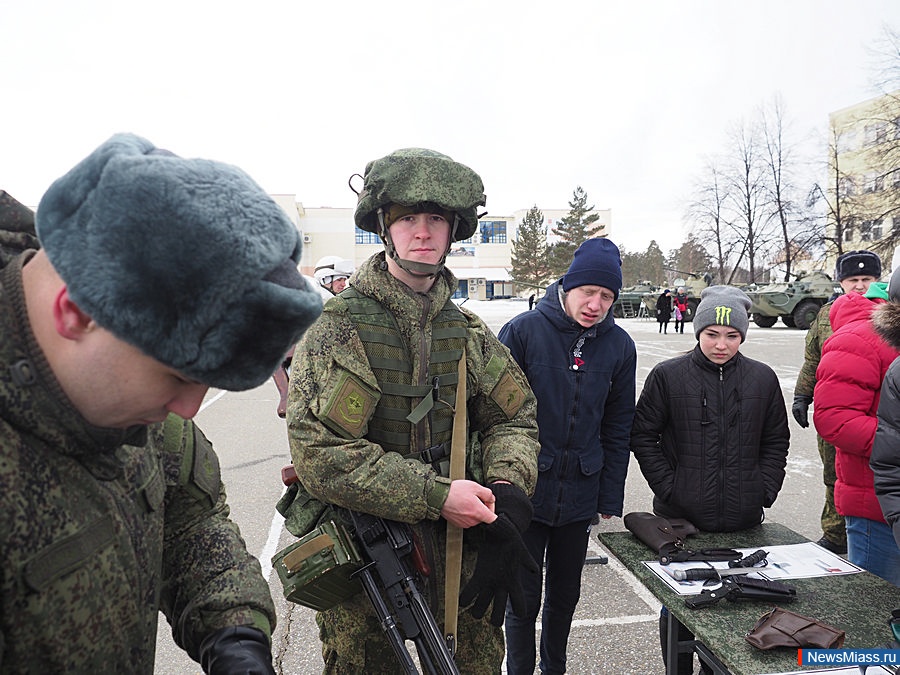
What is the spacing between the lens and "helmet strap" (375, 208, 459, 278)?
6.02ft

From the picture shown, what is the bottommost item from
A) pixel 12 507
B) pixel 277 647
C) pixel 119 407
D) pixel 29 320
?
pixel 277 647

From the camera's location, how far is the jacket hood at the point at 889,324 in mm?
1993

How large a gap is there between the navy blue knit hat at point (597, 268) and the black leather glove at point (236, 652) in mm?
1856

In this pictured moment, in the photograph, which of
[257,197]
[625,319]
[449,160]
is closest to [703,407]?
[449,160]

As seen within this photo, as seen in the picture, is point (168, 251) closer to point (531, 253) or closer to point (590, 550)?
point (590, 550)

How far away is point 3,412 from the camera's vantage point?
29.5 inches

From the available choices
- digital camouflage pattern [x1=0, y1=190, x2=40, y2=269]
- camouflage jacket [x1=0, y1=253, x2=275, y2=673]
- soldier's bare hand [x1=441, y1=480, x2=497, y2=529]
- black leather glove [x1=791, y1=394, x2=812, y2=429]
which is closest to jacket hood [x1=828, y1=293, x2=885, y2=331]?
black leather glove [x1=791, y1=394, x2=812, y2=429]

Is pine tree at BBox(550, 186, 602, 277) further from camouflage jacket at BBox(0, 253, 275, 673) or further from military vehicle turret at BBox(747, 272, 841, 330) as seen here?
camouflage jacket at BBox(0, 253, 275, 673)

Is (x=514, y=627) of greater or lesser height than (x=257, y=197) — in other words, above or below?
below

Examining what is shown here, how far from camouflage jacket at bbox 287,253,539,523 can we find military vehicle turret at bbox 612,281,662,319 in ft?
82.5

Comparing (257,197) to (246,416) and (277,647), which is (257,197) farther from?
(246,416)

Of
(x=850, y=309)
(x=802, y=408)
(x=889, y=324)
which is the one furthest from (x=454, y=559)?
(x=802, y=408)

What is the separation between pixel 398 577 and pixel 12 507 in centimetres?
112

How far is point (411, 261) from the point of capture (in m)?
1.84
